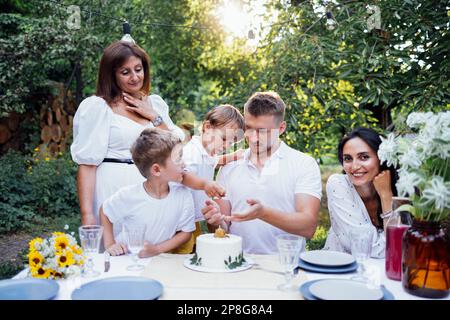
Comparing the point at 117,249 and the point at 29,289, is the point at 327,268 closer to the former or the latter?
the point at 117,249

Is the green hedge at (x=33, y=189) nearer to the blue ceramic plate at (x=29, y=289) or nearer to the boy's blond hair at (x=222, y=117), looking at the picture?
the boy's blond hair at (x=222, y=117)

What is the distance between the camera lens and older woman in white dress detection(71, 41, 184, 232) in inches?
109

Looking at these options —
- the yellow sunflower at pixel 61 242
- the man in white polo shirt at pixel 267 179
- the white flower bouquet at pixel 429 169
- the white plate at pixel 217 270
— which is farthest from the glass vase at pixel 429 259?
the yellow sunflower at pixel 61 242

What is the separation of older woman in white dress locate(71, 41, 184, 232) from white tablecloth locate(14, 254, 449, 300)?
0.71m

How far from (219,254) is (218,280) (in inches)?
6.1

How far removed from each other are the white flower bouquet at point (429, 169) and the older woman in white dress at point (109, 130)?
1.65m

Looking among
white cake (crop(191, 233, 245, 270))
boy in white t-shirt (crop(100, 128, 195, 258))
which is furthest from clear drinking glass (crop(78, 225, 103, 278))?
white cake (crop(191, 233, 245, 270))

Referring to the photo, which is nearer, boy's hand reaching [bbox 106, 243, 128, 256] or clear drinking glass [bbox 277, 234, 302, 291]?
clear drinking glass [bbox 277, 234, 302, 291]

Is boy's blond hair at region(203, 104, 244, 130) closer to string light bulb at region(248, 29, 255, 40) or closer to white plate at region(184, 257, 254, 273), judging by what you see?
white plate at region(184, 257, 254, 273)

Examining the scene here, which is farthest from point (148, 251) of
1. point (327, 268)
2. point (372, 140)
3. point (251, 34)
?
point (251, 34)

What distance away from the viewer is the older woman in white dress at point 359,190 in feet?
8.27

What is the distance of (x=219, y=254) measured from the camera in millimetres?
2008
